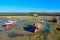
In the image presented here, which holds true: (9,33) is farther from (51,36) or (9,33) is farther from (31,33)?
(51,36)

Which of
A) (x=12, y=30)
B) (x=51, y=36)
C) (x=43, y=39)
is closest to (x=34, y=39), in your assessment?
(x=43, y=39)

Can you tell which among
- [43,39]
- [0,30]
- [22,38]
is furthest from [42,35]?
[0,30]

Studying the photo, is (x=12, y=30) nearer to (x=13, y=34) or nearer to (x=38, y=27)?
(x=13, y=34)

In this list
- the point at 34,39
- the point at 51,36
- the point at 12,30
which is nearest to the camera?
the point at 34,39

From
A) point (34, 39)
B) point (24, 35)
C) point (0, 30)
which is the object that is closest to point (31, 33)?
point (24, 35)

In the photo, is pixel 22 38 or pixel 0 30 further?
pixel 0 30

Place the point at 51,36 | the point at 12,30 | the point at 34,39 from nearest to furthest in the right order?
the point at 34,39
the point at 51,36
the point at 12,30

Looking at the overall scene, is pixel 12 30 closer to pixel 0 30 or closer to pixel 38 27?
pixel 0 30

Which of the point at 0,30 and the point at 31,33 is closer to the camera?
the point at 31,33
